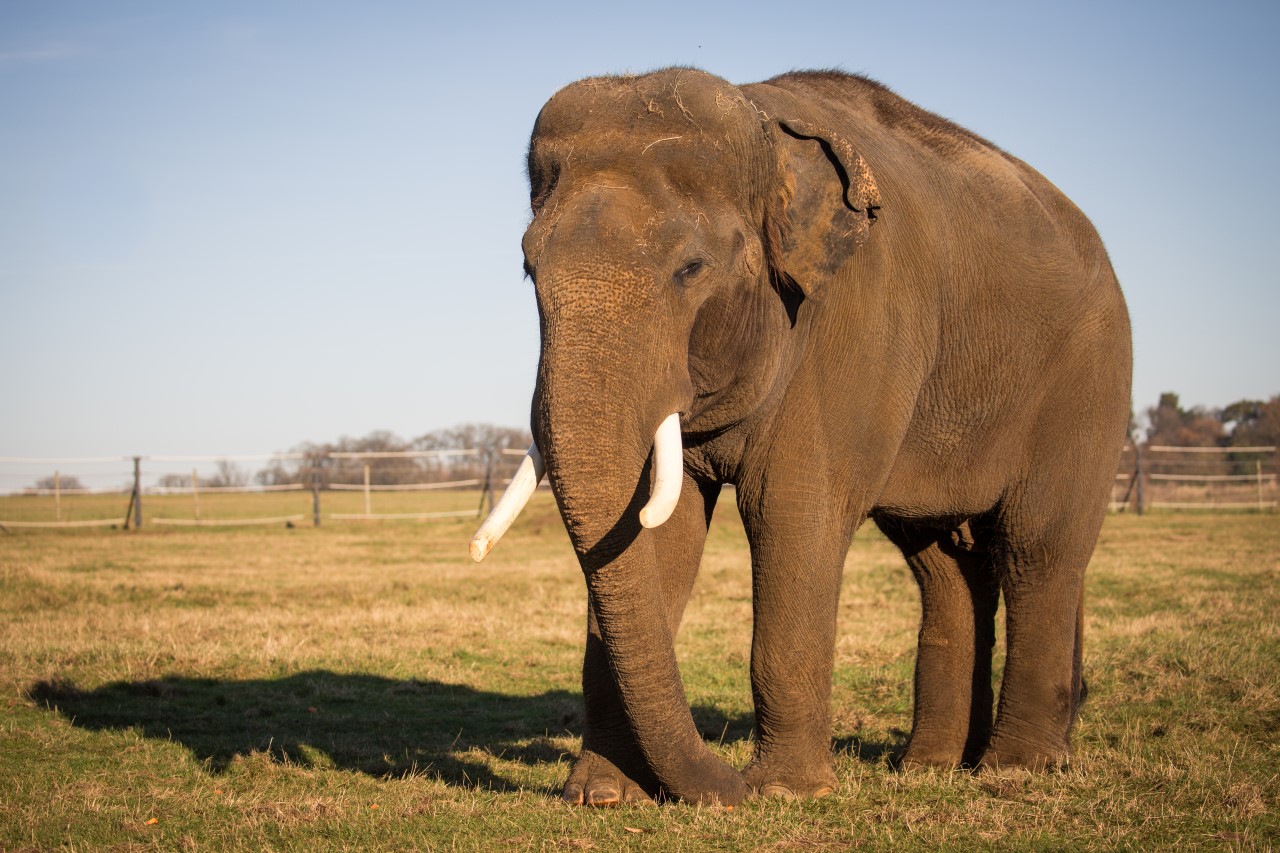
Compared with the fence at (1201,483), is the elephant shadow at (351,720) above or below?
below

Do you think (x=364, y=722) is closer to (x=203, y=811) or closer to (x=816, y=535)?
(x=203, y=811)

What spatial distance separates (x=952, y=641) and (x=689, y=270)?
3643 millimetres

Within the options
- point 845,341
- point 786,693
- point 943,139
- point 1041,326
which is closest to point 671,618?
point 786,693

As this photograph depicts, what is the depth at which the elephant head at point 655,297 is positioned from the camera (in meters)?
4.44

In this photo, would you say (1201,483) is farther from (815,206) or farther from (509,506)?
(509,506)

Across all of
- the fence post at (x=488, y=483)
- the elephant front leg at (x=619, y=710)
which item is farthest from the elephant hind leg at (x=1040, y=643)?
the fence post at (x=488, y=483)

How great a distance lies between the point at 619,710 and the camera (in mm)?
5809

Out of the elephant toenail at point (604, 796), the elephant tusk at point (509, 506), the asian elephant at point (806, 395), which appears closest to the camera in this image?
the elephant tusk at point (509, 506)

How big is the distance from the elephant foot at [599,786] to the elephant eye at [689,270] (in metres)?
2.25

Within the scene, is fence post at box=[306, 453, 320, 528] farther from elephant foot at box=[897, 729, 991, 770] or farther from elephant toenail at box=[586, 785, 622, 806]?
elephant toenail at box=[586, 785, 622, 806]

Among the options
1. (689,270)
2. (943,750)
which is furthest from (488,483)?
(689,270)

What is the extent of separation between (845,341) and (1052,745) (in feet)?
8.87

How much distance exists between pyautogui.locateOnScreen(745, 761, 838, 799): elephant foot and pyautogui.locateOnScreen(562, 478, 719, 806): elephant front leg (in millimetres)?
422

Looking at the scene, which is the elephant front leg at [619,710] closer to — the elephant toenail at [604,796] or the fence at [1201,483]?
the elephant toenail at [604,796]
